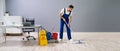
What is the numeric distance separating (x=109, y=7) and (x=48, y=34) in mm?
3590

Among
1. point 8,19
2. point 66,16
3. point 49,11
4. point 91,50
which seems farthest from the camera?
point 49,11

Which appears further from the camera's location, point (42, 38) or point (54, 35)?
point (54, 35)

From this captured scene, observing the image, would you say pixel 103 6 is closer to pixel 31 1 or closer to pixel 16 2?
pixel 31 1

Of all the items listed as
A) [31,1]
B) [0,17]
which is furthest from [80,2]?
[0,17]

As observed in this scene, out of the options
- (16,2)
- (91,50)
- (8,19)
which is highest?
(16,2)

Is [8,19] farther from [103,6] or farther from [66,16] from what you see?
[103,6]

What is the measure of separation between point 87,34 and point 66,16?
2510 mm

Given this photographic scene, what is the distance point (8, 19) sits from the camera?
689cm

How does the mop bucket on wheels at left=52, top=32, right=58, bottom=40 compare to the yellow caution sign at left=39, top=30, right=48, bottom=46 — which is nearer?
Answer: the yellow caution sign at left=39, top=30, right=48, bottom=46

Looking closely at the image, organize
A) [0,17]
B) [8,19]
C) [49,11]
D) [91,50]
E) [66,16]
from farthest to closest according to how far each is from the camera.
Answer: [49,11] → [0,17] → [66,16] → [8,19] → [91,50]

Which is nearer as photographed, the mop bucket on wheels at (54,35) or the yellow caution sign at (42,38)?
the yellow caution sign at (42,38)

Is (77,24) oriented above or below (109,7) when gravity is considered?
below

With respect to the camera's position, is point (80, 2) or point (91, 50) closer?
point (91, 50)

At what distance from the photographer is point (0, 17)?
29.6 feet
